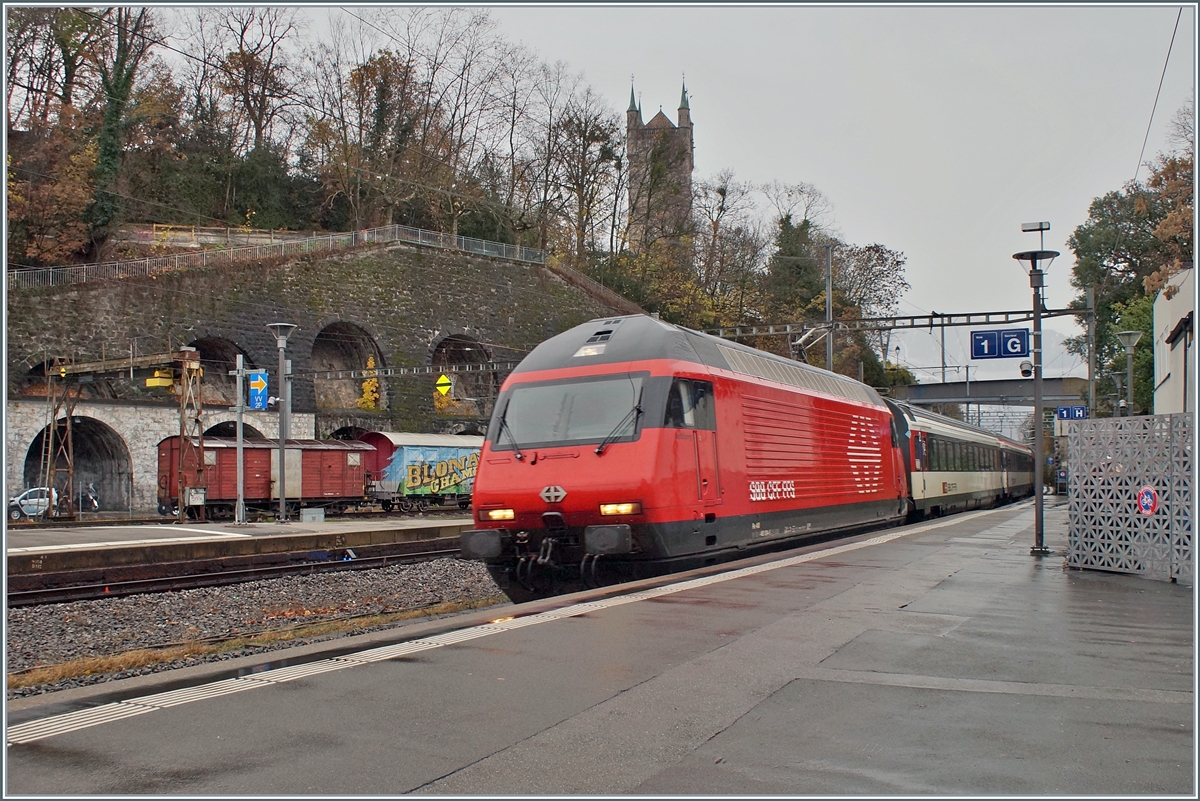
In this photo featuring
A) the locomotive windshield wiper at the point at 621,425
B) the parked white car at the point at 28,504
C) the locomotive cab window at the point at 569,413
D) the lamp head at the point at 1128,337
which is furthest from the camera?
the parked white car at the point at 28,504

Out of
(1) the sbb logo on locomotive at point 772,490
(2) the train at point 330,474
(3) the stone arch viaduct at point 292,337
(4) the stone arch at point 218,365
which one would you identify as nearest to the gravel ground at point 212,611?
(1) the sbb logo on locomotive at point 772,490

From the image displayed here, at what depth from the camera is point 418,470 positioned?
41.2 meters

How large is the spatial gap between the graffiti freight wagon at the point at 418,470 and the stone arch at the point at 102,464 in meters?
8.98

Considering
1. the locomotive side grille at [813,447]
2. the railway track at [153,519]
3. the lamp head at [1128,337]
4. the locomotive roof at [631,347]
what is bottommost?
the railway track at [153,519]

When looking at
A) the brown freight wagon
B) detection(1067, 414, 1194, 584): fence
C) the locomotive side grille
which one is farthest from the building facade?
the brown freight wagon

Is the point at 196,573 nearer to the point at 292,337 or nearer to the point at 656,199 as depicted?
the point at 292,337

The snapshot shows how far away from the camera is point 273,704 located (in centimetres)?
568

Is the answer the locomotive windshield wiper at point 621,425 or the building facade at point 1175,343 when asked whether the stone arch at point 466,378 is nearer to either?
the building facade at point 1175,343

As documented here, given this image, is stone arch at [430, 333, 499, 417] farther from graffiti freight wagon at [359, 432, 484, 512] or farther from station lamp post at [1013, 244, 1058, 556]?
station lamp post at [1013, 244, 1058, 556]

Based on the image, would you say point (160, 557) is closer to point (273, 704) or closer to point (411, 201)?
point (273, 704)

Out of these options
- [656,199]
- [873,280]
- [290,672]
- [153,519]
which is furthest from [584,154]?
[290,672]

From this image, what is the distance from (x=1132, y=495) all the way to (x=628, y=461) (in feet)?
20.9

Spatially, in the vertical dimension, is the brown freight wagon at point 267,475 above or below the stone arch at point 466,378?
below

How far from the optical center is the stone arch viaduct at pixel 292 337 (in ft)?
118
